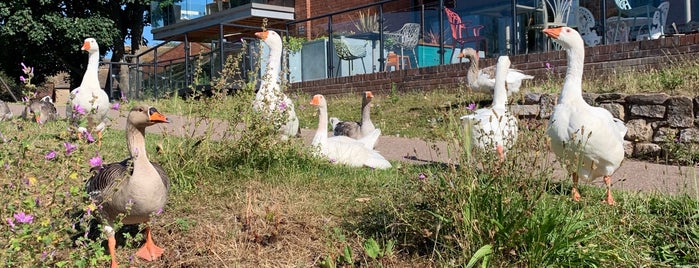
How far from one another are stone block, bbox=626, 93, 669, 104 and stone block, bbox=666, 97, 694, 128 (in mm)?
101

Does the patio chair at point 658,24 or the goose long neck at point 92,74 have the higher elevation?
the patio chair at point 658,24

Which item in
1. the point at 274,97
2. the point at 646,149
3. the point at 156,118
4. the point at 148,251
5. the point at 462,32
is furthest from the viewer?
the point at 462,32

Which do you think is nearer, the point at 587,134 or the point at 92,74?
the point at 587,134

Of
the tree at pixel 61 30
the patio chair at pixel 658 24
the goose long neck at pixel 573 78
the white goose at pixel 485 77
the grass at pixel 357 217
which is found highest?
the tree at pixel 61 30

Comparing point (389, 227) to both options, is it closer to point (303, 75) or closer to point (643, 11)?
point (643, 11)

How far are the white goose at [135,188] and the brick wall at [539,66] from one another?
159 inches

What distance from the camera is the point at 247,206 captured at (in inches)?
182

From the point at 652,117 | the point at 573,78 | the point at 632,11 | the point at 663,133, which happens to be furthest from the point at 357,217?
the point at 632,11

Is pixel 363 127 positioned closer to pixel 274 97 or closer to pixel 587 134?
pixel 274 97

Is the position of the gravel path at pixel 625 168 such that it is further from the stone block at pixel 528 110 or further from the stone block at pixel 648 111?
the stone block at pixel 528 110

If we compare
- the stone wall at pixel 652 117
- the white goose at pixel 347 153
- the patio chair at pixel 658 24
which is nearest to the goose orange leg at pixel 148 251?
the white goose at pixel 347 153

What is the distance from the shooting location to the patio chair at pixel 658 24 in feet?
38.6

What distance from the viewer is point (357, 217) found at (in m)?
4.62

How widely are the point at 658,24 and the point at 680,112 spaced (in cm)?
407
